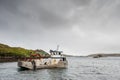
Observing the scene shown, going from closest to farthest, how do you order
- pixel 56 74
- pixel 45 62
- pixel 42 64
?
1. pixel 56 74
2. pixel 42 64
3. pixel 45 62

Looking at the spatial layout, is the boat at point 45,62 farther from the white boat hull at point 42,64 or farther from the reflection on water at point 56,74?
the reflection on water at point 56,74

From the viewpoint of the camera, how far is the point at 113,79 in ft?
130

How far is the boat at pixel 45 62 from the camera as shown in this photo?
52156 millimetres

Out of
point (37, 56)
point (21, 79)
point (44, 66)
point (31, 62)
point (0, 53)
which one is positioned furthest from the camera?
point (0, 53)

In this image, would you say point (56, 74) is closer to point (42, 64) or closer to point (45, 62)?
point (42, 64)

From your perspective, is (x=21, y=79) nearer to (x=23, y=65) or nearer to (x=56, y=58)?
(x=23, y=65)

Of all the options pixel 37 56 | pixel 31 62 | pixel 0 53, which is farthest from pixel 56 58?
pixel 0 53

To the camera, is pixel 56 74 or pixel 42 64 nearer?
pixel 56 74

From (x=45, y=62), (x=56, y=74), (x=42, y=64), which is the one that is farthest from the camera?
(x=45, y=62)

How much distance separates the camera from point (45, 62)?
55.8 metres

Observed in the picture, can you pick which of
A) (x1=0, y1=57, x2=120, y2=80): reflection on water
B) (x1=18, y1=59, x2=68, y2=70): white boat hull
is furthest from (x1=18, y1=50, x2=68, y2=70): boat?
(x1=0, y1=57, x2=120, y2=80): reflection on water

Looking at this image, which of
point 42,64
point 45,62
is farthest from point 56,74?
point 45,62

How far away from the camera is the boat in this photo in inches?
2053

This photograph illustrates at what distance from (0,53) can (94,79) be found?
9013 centimetres
